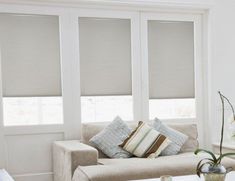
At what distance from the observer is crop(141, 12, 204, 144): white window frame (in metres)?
4.53

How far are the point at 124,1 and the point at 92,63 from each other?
0.81 metres

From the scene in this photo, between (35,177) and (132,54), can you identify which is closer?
(35,177)

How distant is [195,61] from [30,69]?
6.75 feet

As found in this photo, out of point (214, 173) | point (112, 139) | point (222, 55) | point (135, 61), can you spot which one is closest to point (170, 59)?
point (135, 61)

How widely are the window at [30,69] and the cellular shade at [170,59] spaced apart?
46.1 inches

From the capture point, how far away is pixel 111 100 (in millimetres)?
4422

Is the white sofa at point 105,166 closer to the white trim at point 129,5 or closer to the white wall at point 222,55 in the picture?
the white wall at point 222,55

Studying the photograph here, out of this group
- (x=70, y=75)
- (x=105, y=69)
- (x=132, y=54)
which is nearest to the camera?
(x=70, y=75)

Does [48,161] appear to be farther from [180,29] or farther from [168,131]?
[180,29]

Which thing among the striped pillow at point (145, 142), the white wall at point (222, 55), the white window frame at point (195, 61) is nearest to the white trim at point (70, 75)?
the striped pillow at point (145, 142)

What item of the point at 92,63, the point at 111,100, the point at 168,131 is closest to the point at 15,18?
the point at 92,63

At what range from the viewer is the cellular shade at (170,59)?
4590 mm

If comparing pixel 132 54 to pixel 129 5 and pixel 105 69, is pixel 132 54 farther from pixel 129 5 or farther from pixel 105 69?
pixel 129 5

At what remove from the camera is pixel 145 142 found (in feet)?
12.9
